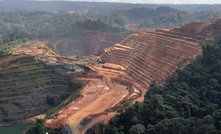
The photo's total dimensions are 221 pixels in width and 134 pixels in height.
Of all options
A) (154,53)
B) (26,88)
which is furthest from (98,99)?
(154,53)

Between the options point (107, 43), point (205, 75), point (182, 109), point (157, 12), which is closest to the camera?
point (182, 109)

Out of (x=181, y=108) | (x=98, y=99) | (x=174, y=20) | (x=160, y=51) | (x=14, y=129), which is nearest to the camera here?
(x=181, y=108)

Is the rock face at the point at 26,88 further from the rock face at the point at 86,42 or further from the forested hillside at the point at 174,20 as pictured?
the forested hillside at the point at 174,20

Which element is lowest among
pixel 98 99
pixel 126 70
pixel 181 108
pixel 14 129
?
pixel 14 129

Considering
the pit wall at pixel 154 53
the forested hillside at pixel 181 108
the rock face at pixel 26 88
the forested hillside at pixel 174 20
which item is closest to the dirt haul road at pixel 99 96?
the pit wall at pixel 154 53

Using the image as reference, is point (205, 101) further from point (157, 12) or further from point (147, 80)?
point (157, 12)

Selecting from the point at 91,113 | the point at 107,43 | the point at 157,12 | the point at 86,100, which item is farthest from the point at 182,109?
the point at 157,12

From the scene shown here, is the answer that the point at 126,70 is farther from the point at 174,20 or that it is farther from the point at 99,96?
the point at 174,20
